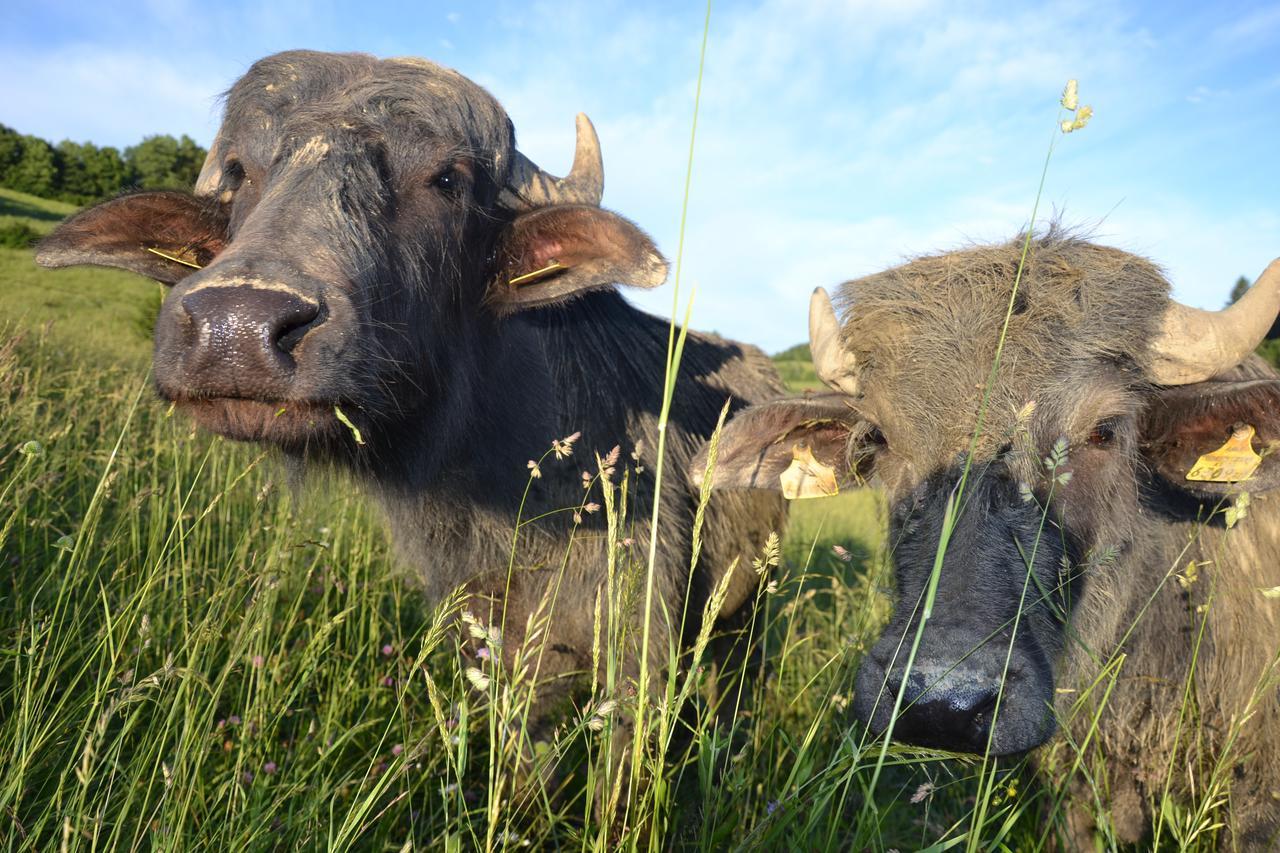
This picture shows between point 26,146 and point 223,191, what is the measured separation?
188ft

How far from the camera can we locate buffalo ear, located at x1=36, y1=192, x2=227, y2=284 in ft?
9.96

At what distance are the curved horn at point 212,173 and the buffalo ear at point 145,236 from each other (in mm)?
80

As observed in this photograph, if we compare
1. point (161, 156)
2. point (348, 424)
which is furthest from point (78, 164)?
point (348, 424)

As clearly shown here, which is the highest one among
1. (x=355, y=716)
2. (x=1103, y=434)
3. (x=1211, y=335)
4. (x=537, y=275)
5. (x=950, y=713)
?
(x=1211, y=335)

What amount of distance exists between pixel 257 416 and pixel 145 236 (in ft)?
4.82

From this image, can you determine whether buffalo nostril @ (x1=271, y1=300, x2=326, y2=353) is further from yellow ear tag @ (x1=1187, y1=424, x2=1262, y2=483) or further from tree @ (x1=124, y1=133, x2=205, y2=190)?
tree @ (x1=124, y1=133, x2=205, y2=190)

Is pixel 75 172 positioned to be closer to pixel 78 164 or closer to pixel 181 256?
pixel 78 164

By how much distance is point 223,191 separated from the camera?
3197 mm

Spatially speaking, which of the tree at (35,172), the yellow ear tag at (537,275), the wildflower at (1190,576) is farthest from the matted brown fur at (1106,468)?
the tree at (35,172)

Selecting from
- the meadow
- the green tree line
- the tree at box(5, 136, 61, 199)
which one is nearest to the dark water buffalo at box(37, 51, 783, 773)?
the meadow

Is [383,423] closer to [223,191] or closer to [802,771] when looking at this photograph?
[223,191]

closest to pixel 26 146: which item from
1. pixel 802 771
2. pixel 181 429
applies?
pixel 181 429

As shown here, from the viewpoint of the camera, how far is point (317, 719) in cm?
314

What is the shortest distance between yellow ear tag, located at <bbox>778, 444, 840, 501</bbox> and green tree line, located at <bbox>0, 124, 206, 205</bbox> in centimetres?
5069
